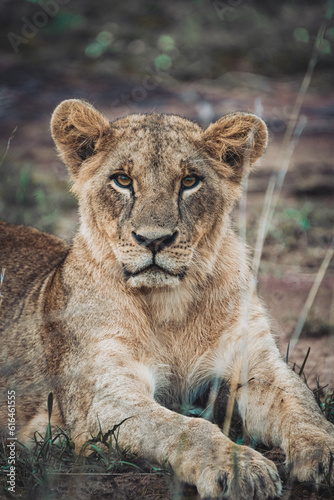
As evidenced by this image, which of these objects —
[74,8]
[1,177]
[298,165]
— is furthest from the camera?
[74,8]

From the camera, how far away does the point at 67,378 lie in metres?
3.61

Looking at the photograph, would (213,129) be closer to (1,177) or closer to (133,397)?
(133,397)

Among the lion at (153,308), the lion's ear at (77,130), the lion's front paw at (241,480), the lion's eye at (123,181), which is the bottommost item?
the lion's front paw at (241,480)

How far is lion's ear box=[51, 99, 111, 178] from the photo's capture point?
392 cm

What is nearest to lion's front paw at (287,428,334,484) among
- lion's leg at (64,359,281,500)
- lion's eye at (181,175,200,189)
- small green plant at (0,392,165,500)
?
lion's leg at (64,359,281,500)

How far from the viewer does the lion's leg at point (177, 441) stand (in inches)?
104

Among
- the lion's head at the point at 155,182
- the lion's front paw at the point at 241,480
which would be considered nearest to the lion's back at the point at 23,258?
the lion's head at the point at 155,182

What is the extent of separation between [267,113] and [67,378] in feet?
26.2

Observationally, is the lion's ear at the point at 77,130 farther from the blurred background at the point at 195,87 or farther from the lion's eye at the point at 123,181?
the blurred background at the point at 195,87

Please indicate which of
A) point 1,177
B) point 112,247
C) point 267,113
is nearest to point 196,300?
point 112,247

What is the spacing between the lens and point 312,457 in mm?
2893

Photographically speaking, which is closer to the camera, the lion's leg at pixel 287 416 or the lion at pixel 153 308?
the lion's leg at pixel 287 416

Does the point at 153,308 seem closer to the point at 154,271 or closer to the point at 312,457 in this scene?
the point at 154,271

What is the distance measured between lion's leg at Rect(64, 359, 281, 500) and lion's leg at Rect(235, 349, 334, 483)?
24 cm
